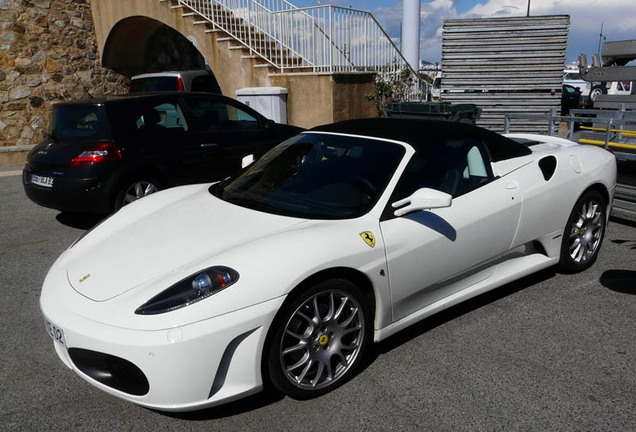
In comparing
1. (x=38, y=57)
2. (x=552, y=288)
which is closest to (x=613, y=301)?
(x=552, y=288)

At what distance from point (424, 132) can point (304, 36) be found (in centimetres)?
865

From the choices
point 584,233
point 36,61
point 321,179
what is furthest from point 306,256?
point 36,61

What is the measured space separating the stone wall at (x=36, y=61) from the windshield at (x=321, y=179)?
34.9 feet

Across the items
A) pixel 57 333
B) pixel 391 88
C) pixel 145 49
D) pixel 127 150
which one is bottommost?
pixel 57 333

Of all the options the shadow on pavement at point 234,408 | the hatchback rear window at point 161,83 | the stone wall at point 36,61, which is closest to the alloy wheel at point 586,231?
the shadow on pavement at point 234,408

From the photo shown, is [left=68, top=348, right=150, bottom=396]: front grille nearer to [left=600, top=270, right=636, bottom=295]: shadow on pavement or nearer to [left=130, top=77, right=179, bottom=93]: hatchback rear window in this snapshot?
[left=600, top=270, right=636, bottom=295]: shadow on pavement

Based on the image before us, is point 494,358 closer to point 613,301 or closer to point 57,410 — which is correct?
point 613,301

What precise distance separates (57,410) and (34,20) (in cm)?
1317

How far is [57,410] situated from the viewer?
2.97 meters

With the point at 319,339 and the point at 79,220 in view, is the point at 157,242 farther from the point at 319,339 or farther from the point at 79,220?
the point at 79,220

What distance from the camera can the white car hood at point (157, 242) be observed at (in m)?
2.91

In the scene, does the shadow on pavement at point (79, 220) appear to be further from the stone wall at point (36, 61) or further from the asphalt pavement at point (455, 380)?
the stone wall at point (36, 61)

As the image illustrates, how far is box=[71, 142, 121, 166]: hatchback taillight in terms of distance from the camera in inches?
240

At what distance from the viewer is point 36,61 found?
13.7 metres
